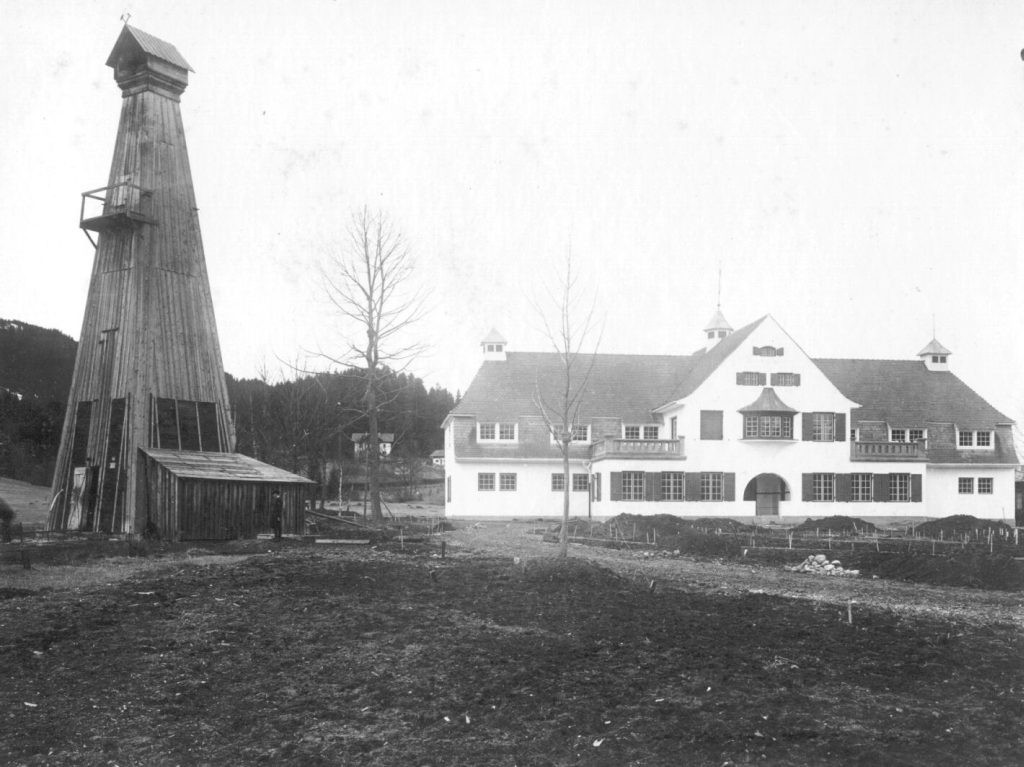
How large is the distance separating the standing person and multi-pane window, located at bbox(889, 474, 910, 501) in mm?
28191

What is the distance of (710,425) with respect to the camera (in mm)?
40438

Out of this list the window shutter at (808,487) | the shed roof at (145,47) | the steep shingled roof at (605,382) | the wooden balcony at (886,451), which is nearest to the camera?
the shed roof at (145,47)

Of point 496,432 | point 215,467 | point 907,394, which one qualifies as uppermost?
point 907,394

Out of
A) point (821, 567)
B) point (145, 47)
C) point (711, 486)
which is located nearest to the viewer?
point (821, 567)

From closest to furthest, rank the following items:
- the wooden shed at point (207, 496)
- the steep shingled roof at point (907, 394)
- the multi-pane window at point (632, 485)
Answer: the wooden shed at point (207, 496) → the multi-pane window at point (632, 485) → the steep shingled roof at point (907, 394)

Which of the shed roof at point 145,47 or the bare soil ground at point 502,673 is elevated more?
the shed roof at point 145,47

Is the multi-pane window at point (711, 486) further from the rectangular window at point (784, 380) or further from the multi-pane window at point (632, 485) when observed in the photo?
the rectangular window at point (784, 380)

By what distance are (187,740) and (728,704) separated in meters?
4.96

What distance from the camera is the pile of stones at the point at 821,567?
20188 millimetres

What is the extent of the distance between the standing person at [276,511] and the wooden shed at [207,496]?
13 centimetres

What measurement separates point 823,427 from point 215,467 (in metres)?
27.6

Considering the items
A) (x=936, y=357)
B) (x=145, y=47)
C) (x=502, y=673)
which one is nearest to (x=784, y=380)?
(x=936, y=357)

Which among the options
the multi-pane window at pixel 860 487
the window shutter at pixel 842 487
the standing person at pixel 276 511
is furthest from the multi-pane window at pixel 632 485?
the standing person at pixel 276 511

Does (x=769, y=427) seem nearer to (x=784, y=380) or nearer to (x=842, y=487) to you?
(x=784, y=380)
